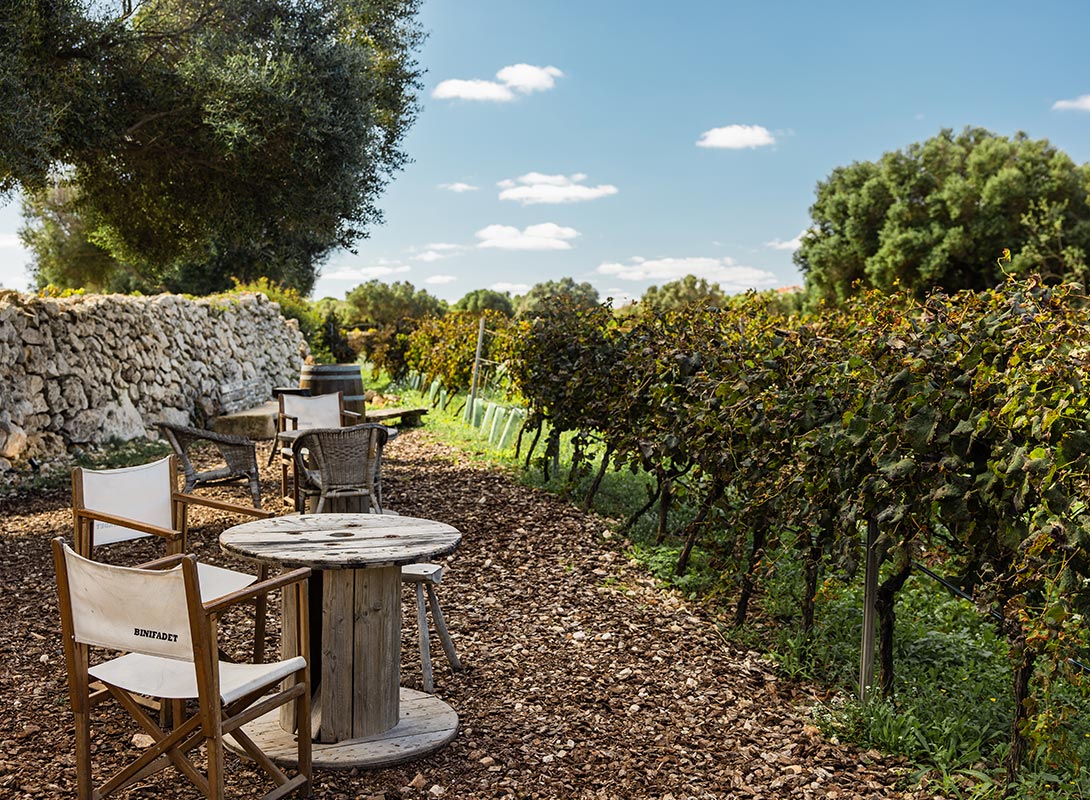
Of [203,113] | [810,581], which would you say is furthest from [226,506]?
[203,113]

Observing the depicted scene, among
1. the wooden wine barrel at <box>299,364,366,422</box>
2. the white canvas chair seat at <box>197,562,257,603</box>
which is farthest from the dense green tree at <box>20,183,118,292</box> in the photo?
the white canvas chair seat at <box>197,562,257,603</box>

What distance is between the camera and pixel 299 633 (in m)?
2.94

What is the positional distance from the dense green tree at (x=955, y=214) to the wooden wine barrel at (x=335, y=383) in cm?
1976

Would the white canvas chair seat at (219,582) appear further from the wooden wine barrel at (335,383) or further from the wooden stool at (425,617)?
the wooden wine barrel at (335,383)

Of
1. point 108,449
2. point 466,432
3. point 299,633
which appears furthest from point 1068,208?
point 299,633

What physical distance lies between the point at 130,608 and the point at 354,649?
0.89 meters

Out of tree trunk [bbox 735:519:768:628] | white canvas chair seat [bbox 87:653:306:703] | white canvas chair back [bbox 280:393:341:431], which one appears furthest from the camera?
white canvas chair back [bbox 280:393:341:431]

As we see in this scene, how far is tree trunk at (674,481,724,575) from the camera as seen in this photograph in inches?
183

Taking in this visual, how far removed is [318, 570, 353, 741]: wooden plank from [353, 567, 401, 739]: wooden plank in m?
0.02

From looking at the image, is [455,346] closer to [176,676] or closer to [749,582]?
[749,582]

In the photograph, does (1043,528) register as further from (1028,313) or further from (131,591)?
(131,591)

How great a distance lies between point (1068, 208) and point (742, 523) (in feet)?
92.9

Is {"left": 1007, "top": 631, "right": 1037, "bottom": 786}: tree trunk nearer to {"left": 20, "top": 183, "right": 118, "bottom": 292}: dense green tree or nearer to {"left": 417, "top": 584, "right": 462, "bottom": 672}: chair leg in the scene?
{"left": 417, "top": 584, "right": 462, "bottom": 672}: chair leg

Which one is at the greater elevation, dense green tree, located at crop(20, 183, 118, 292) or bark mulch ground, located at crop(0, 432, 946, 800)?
dense green tree, located at crop(20, 183, 118, 292)
